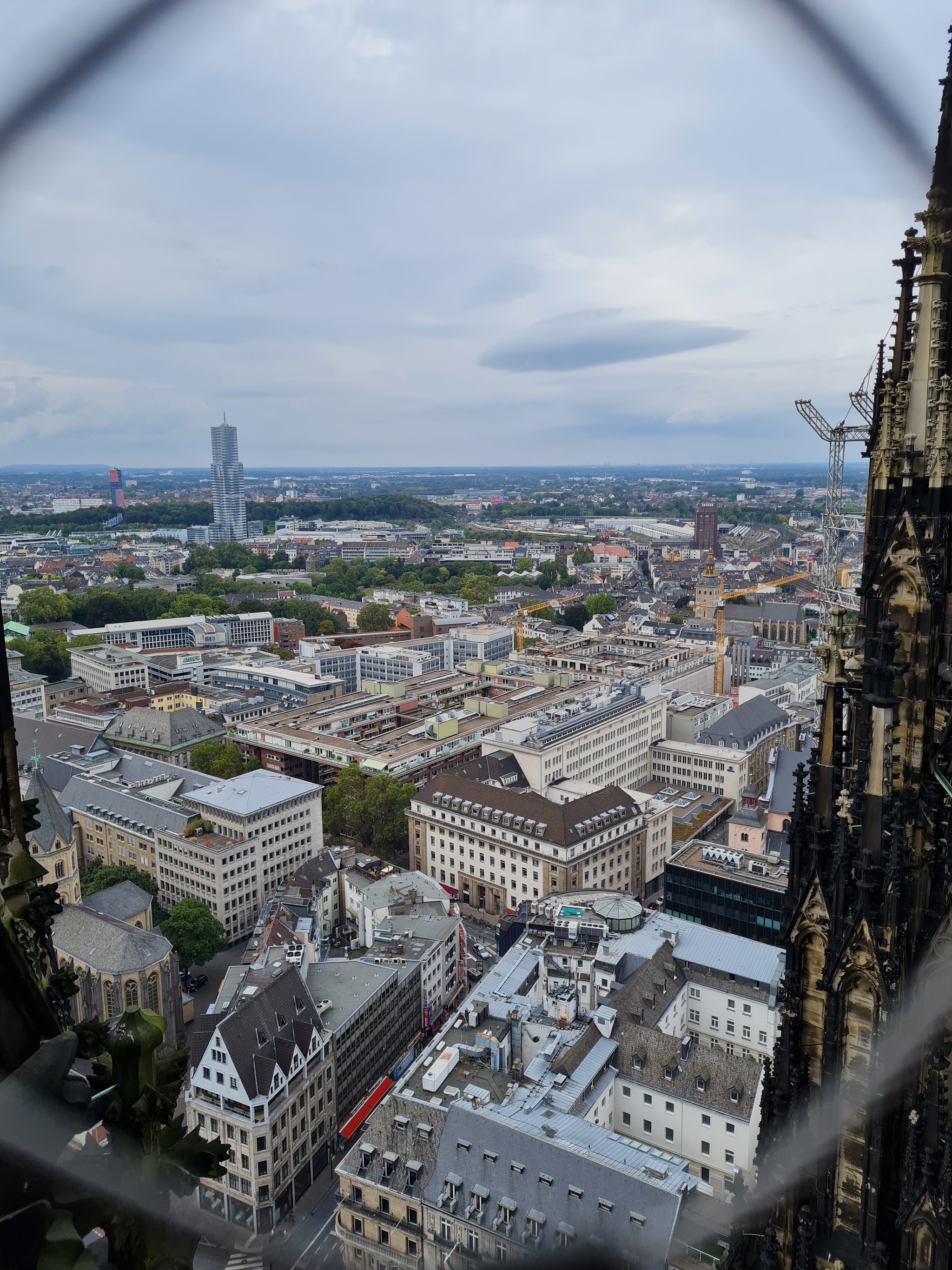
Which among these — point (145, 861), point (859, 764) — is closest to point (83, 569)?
point (145, 861)

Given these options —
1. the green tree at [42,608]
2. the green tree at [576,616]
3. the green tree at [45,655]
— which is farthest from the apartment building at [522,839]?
the green tree at [42,608]

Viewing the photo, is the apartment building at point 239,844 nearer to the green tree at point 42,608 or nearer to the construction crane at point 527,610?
the construction crane at point 527,610

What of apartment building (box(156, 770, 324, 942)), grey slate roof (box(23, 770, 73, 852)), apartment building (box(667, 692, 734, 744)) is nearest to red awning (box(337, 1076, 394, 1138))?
apartment building (box(156, 770, 324, 942))

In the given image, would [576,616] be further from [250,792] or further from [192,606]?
[250,792]

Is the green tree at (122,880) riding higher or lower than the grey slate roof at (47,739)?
lower

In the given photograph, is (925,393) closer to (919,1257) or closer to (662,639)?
(919,1257)
